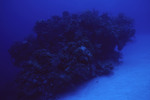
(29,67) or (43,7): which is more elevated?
(43,7)

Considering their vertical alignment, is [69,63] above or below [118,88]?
above

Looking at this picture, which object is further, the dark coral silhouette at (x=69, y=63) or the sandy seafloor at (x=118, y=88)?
the dark coral silhouette at (x=69, y=63)

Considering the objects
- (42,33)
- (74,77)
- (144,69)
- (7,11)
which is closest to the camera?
(74,77)

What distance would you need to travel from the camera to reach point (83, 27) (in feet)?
24.7

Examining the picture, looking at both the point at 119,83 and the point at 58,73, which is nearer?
the point at 58,73

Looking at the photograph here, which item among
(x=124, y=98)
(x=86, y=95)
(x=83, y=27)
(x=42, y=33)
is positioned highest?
(x=42, y=33)

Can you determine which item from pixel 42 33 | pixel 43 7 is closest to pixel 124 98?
pixel 42 33

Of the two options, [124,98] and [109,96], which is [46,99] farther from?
[124,98]

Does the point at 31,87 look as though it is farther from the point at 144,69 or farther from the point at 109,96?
the point at 144,69

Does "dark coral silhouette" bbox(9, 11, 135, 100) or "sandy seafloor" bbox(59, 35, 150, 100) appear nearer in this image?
"sandy seafloor" bbox(59, 35, 150, 100)

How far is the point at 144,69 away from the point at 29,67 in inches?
288

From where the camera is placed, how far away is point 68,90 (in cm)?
546

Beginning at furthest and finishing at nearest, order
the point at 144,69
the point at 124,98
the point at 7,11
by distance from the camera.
→ 1. the point at 7,11
2. the point at 144,69
3. the point at 124,98

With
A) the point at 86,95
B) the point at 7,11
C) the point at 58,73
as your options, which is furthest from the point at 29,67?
the point at 7,11
